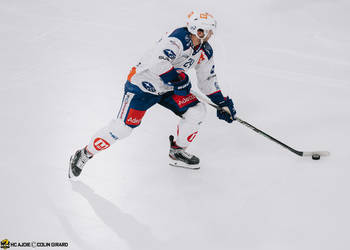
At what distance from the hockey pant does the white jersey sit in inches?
2.9

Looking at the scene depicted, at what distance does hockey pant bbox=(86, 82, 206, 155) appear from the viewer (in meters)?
2.97

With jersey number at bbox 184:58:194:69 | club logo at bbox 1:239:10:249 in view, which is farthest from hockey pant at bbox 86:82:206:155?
club logo at bbox 1:239:10:249

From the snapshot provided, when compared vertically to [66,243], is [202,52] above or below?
above

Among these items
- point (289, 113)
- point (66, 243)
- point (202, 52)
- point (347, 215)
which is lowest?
point (66, 243)

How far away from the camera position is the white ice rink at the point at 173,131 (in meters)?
2.69

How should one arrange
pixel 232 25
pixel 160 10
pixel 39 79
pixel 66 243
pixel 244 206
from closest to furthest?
pixel 66 243 < pixel 244 206 < pixel 39 79 < pixel 232 25 < pixel 160 10

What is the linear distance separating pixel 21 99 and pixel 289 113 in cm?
263

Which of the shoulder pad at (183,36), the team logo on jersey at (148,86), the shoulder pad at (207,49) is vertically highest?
the shoulder pad at (183,36)

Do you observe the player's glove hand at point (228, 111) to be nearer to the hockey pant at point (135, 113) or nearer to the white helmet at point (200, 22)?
the hockey pant at point (135, 113)

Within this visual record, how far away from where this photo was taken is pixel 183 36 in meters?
2.79

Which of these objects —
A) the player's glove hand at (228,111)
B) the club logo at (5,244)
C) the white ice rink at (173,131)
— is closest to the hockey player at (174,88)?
the player's glove hand at (228,111)

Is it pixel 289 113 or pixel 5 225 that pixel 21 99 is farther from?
pixel 289 113

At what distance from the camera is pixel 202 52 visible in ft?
9.91

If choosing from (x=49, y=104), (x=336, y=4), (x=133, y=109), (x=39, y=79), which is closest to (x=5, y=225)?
(x=133, y=109)
